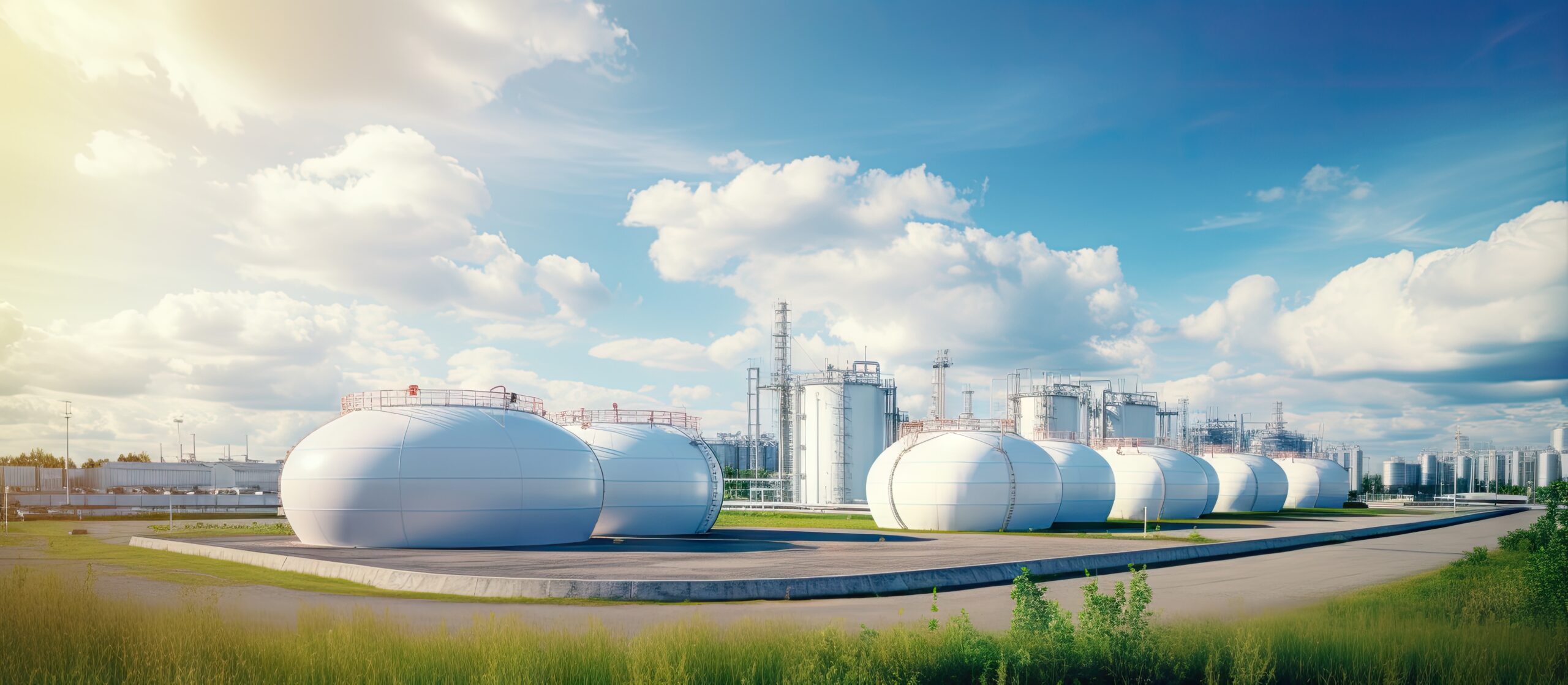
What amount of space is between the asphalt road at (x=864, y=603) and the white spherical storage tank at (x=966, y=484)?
57.4 ft

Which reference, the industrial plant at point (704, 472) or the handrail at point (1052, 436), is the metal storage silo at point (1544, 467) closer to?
the industrial plant at point (704, 472)

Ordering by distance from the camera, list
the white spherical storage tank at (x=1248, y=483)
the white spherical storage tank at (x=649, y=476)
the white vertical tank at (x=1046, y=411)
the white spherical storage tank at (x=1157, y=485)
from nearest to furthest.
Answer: the white spherical storage tank at (x=649, y=476), the white spherical storage tank at (x=1157, y=485), the white spherical storage tank at (x=1248, y=483), the white vertical tank at (x=1046, y=411)

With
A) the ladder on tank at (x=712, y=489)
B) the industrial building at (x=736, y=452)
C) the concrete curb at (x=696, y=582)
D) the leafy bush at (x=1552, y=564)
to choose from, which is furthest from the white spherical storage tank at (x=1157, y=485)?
the industrial building at (x=736, y=452)

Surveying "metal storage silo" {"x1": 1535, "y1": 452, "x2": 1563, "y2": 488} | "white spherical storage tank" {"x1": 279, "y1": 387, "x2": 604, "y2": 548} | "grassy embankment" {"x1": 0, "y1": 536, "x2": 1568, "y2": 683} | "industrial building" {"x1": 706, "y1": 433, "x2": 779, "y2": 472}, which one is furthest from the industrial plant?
"metal storage silo" {"x1": 1535, "y1": 452, "x2": 1563, "y2": 488}

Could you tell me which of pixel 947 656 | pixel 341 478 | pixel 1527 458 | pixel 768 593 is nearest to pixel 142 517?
pixel 341 478

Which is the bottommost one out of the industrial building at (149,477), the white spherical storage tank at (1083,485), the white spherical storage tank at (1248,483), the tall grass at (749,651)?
the industrial building at (149,477)

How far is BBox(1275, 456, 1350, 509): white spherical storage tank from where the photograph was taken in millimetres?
100812

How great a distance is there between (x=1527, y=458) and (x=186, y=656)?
23740 centimetres

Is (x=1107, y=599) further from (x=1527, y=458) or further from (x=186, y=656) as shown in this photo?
(x=1527, y=458)

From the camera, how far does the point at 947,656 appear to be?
513 inches

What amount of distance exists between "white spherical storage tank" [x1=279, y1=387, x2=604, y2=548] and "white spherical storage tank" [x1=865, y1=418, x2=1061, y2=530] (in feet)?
64.0

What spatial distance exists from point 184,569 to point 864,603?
69.2ft

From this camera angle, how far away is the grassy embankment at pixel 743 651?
1218 cm

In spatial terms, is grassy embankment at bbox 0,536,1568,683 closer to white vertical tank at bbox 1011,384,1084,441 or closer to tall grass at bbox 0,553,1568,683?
→ tall grass at bbox 0,553,1568,683
